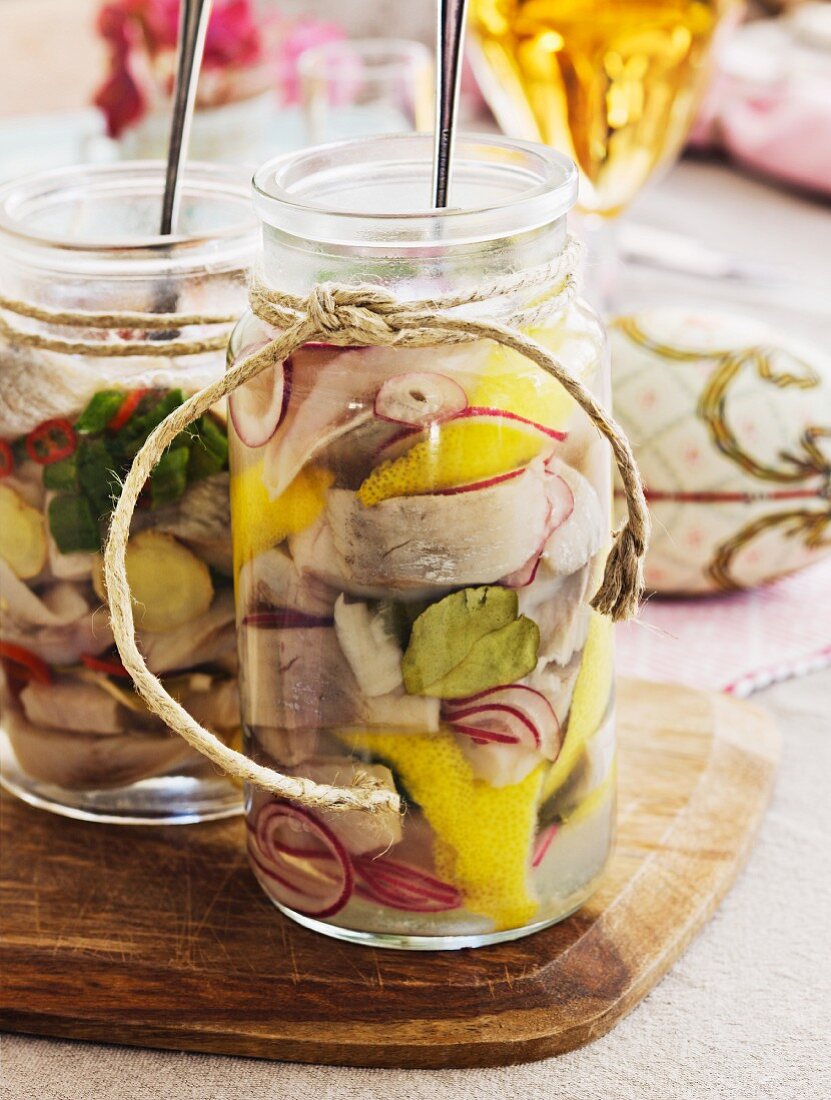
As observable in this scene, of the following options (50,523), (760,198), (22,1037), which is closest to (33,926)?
(22,1037)

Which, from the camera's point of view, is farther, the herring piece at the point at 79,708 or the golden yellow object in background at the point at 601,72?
the golden yellow object in background at the point at 601,72

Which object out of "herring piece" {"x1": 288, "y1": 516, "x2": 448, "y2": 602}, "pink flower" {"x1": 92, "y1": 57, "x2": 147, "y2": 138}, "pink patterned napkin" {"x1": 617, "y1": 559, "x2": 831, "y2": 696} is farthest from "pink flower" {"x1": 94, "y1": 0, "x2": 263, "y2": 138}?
"herring piece" {"x1": 288, "y1": 516, "x2": 448, "y2": 602}

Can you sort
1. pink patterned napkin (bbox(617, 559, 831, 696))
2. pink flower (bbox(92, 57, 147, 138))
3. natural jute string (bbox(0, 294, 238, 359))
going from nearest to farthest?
natural jute string (bbox(0, 294, 238, 359)) < pink patterned napkin (bbox(617, 559, 831, 696)) < pink flower (bbox(92, 57, 147, 138))

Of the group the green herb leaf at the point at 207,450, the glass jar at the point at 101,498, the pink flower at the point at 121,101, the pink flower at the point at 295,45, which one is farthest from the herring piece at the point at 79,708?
the pink flower at the point at 295,45

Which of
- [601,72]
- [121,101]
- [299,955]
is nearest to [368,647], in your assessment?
[299,955]

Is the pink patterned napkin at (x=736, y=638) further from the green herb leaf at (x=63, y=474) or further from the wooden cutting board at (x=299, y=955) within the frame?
the green herb leaf at (x=63, y=474)

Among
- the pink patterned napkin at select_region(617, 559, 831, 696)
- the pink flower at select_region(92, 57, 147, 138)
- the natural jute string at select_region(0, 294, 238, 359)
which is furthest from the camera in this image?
the pink flower at select_region(92, 57, 147, 138)

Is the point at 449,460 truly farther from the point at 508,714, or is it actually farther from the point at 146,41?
the point at 146,41

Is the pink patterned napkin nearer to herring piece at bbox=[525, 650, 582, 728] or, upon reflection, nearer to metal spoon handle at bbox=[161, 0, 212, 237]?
herring piece at bbox=[525, 650, 582, 728]
